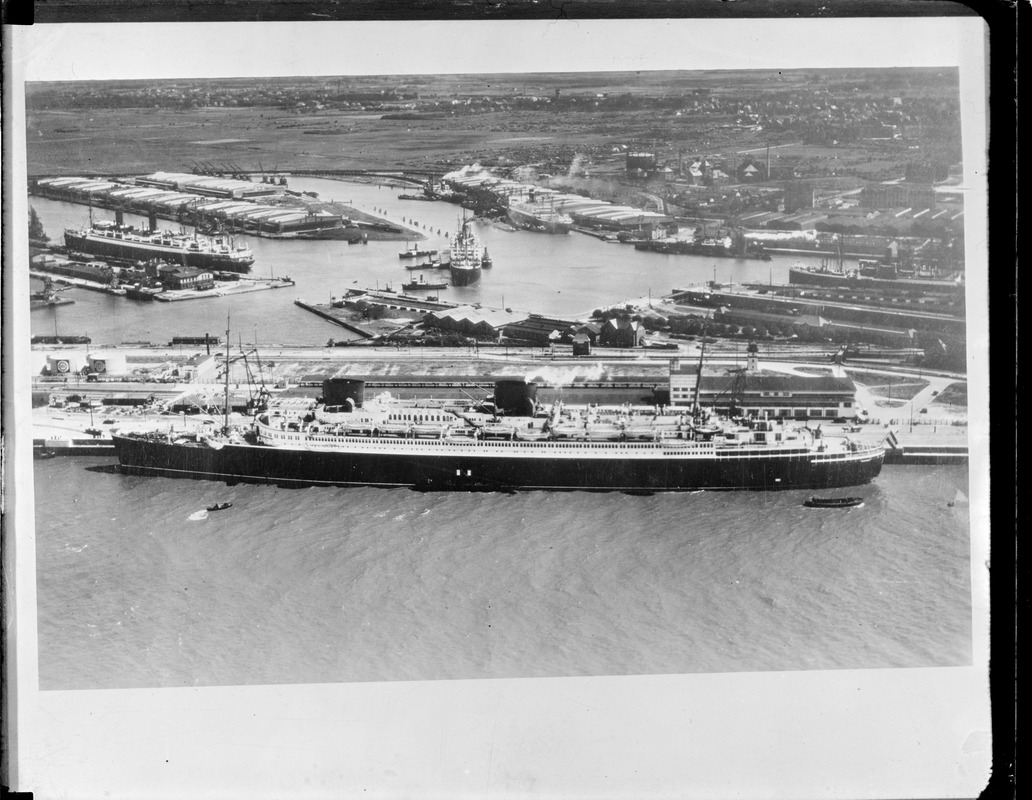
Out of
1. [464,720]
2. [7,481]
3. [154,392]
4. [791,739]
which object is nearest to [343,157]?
[154,392]

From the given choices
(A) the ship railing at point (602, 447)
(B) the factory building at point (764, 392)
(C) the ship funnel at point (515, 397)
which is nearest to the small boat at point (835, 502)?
(A) the ship railing at point (602, 447)

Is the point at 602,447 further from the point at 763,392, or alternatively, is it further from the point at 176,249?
the point at 176,249

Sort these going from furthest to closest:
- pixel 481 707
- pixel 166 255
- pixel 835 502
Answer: pixel 166 255 → pixel 835 502 → pixel 481 707

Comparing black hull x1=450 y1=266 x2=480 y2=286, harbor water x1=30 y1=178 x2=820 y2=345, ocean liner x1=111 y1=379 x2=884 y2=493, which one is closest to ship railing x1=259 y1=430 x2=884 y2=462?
ocean liner x1=111 y1=379 x2=884 y2=493

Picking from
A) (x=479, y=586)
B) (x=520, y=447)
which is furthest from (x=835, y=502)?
(x=479, y=586)

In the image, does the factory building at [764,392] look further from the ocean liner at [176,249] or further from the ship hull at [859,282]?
the ocean liner at [176,249]

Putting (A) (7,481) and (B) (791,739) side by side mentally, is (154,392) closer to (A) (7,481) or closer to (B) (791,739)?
(A) (7,481)
